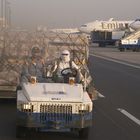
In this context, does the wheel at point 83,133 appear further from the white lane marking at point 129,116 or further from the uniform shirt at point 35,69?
the white lane marking at point 129,116

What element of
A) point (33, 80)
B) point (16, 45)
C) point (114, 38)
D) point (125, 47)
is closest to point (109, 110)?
point (16, 45)

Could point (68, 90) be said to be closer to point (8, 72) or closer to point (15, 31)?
point (8, 72)

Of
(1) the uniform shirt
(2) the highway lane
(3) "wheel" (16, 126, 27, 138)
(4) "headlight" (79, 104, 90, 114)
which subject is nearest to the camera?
(4) "headlight" (79, 104, 90, 114)

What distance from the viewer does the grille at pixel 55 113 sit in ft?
31.0

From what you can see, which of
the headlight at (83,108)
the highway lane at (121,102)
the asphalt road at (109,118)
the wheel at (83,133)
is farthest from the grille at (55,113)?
the highway lane at (121,102)

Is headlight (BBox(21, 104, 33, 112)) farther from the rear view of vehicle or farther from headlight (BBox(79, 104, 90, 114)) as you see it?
headlight (BBox(79, 104, 90, 114))

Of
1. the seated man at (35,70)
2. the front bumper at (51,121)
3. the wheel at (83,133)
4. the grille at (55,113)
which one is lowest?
the wheel at (83,133)

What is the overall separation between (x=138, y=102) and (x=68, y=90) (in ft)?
21.0

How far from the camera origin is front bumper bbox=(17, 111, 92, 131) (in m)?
9.41

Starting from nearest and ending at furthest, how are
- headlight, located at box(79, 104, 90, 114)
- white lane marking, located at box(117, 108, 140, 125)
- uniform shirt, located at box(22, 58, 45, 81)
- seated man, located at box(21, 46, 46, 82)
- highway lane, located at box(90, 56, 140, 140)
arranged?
headlight, located at box(79, 104, 90, 114), seated man, located at box(21, 46, 46, 82), uniform shirt, located at box(22, 58, 45, 81), highway lane, located at box(90, 56, 140, 140), white lane marking, located at box(117, 108, 140, 125)

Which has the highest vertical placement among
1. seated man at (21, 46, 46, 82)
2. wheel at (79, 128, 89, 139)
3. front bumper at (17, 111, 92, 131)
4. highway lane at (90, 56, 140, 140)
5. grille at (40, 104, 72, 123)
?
seated man at (21, 46, 46, 82)

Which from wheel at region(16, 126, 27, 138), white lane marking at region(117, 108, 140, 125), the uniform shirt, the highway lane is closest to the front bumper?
wheel at region(16, 126, 27, 138)

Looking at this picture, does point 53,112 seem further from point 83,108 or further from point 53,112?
point 83,108

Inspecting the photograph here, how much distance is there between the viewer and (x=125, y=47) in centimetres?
7225
